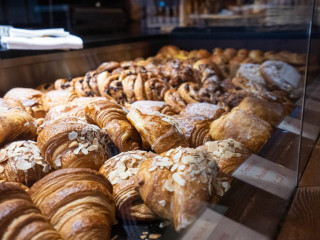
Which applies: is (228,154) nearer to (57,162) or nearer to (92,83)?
(57,162)

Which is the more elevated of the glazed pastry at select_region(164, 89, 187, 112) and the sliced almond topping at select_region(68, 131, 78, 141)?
the sliced almond topping at select_region(68, 131, 78, 141)

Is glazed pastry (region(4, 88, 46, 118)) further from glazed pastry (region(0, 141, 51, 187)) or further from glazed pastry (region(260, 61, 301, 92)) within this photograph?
glazed pastry (region(260, 61, 301, 92))

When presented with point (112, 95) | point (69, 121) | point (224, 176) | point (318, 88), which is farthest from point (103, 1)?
point (224, 176)

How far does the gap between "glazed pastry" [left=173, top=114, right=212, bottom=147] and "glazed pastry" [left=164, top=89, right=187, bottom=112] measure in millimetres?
402

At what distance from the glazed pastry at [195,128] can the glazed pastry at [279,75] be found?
3.36 ft

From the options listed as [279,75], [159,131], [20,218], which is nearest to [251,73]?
[279,75]

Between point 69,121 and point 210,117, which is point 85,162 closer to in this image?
point 69,121

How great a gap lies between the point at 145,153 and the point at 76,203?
47 centimetres

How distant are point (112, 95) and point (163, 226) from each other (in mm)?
1424

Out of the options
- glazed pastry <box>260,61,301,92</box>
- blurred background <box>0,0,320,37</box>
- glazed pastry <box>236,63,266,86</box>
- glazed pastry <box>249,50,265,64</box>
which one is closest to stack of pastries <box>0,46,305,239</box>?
glazed pastry <box>260,61,301,92</box>

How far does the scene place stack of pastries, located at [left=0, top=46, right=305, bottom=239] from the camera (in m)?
0.87

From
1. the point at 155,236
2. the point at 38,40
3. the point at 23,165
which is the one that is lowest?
the point at 155,236

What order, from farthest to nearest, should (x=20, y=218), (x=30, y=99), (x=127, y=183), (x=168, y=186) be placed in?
(x=30, y=99) → (x=127, y=183) → (x=168, y=186) → (x=20, y=218)

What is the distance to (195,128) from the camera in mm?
1604
